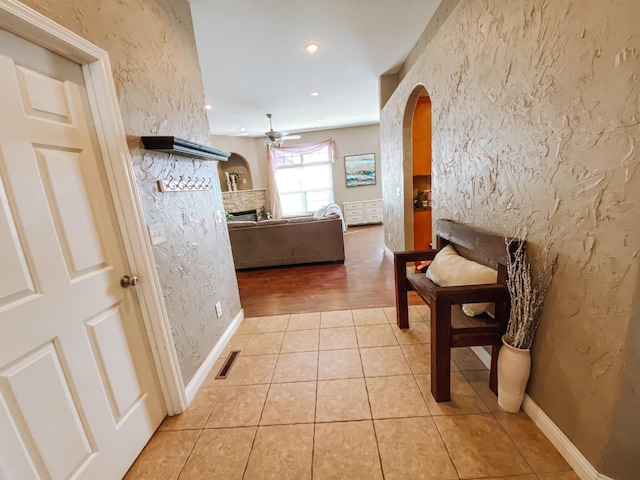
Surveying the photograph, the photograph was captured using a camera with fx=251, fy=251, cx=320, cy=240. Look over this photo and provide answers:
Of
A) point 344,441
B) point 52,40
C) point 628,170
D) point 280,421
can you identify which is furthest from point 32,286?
point 628,170

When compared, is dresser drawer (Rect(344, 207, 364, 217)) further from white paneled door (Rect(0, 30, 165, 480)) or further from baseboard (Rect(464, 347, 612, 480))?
white paneled door (Rect(0, 30, 165, 480))

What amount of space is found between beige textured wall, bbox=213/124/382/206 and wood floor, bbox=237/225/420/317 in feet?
10.6

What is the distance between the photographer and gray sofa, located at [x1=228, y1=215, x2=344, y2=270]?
417 centimetres

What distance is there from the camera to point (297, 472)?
1156 mm

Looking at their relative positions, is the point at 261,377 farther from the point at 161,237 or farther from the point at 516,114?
the point at 516,114

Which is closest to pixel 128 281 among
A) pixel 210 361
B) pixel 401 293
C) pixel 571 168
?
pixel 210 361

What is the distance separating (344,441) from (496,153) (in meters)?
1.79

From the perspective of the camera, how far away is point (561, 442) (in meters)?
1.14

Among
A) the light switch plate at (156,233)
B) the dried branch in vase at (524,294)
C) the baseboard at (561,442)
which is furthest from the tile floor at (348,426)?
the light switch plate at (156,233)

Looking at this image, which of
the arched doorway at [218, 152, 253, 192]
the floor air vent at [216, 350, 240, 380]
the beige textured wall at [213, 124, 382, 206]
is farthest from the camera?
the arched doorway at [218, 152, 253, 192]

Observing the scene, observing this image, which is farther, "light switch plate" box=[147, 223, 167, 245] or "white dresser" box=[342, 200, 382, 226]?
"white dresser" box=[342, 200, 382, 226]

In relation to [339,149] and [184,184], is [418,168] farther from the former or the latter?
[339,149]

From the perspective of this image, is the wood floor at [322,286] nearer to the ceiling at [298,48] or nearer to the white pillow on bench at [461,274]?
the white pillow on bench at [461,274]

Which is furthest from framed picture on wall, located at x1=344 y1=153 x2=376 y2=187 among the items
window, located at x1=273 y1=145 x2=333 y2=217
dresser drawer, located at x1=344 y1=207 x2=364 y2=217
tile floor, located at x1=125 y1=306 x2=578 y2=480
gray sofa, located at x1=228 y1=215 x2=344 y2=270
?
tile floor, located at x1=125 y1=306 x2=578 y2=480
